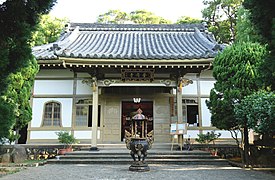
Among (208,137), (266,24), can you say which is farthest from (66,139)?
(266,24)

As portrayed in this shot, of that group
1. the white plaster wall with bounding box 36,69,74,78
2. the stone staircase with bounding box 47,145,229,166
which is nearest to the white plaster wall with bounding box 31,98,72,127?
the white plaster wall with bounding box 36,69,74,78

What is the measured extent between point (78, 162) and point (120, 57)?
4096 mm

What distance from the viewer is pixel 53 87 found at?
1135 centimetres

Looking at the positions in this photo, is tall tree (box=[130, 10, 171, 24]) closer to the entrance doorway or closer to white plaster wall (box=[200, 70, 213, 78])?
the entrance doorway

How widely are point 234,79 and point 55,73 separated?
25.0 feet

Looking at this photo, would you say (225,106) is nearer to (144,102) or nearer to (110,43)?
(144,102)

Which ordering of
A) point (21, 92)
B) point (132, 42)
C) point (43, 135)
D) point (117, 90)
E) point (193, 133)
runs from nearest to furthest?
point (21, 92), point (43, 135), point (193, 133), point (117, 90), point (132, 42)

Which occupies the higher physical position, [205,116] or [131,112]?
[131,112]

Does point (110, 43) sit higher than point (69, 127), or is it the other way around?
point (110, 43)

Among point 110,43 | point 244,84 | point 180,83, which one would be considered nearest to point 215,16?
point 110,43

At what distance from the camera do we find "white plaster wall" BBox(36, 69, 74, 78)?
11.4 m

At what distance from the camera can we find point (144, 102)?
40.4 feet

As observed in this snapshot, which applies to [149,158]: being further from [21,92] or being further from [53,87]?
[53,87]

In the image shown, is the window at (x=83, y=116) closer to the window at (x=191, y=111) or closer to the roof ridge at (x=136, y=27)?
the window at (x=191, y=111)
